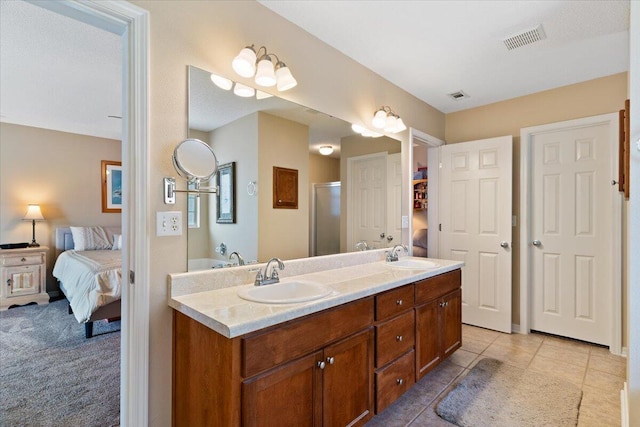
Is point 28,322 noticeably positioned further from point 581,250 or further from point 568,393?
point 581,250

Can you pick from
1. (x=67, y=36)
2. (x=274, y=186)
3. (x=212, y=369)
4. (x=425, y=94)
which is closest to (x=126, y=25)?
(x=274, y=186)

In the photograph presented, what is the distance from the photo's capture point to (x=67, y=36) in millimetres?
2188

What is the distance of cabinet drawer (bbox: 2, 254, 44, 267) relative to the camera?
397 cm

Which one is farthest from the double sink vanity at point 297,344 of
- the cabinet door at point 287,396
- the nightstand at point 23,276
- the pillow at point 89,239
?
the nightstand at point 23,276

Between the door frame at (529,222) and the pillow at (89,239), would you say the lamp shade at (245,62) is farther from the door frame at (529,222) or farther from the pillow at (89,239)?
the pillow at (89,239)

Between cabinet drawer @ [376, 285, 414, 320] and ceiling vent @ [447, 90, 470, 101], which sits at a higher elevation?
ceiling vent @ [447, 90, 470, 101]

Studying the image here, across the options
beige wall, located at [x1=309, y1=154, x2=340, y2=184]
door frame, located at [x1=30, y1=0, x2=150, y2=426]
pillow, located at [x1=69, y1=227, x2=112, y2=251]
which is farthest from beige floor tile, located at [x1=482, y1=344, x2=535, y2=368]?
pillow, located at [x1=69, y1=227, x2=112, y2=251]

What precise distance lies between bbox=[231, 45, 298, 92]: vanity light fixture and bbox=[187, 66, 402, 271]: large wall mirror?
0.13 metres

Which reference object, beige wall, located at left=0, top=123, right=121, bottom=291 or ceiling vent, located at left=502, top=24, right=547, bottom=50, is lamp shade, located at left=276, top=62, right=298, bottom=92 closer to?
ceiling vent, located at left=502, top=24, right=547, bottom=50

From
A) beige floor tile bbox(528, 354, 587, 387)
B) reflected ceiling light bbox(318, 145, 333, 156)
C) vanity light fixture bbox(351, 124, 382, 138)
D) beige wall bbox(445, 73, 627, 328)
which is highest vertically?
beige wall bbox(445, 73, 627, 328)

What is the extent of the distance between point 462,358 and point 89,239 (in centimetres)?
503

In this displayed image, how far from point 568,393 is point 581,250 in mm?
1425

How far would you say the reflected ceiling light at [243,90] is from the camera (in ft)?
5.69

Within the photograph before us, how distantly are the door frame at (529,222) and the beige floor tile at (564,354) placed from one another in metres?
0.29
